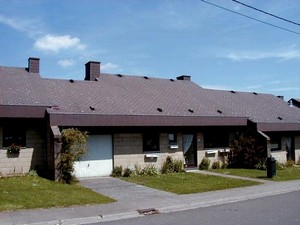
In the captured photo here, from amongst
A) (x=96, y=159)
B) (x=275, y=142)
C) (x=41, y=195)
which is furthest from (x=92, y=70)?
(x=41, y=195)

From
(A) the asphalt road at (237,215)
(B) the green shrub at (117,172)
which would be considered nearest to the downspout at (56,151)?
(B) the green shrub at (117,172)

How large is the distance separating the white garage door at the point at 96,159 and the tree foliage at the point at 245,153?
833 centimetres

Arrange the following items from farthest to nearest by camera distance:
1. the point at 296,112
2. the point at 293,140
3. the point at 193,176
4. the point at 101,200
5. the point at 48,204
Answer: the point at 296,112, the point at 293,140, the point at 193,176, the point at 101,200, the point at 48,204

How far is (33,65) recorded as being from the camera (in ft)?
78.2

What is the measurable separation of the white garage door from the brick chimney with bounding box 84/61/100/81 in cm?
640

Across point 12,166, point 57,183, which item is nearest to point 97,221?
point 57,183

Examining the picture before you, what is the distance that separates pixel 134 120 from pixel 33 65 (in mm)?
7596

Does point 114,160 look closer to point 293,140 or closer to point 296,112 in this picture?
point 293,140

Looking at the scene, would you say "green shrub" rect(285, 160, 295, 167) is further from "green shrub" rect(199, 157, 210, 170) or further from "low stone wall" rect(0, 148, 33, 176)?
"low stone wall" rect(0, 148, 33, 176)

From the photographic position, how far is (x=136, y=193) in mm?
14867

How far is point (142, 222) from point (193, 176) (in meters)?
10.0

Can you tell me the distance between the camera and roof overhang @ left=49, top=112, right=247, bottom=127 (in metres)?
18.7

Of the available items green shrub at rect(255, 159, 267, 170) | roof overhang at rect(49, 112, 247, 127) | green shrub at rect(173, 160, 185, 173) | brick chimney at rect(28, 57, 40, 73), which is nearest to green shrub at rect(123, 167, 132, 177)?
roof overhang at rect(49, 112, 247, 127)

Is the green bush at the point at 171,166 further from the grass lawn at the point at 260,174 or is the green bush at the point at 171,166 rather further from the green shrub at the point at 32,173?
the green shrub at the point at 32,173
